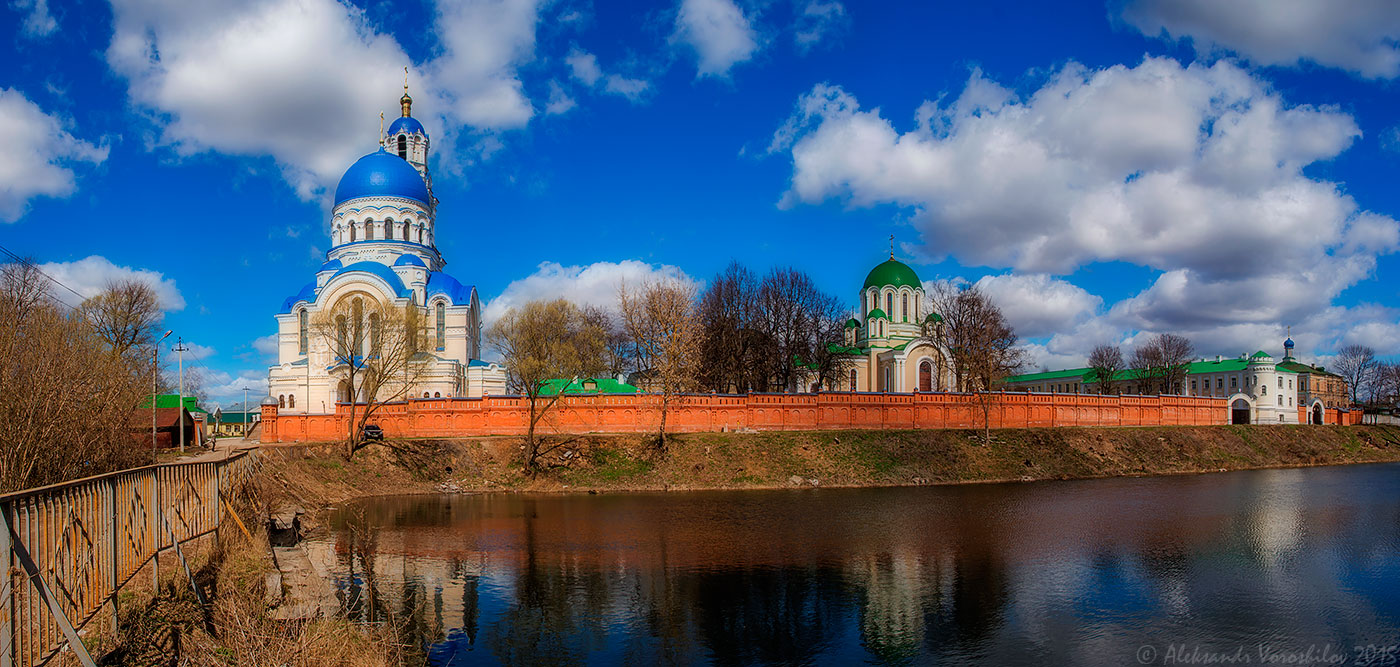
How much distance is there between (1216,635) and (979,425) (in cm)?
3251

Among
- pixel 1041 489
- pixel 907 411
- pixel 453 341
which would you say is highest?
pixel 453 341

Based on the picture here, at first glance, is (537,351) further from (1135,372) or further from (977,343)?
(1135,372)

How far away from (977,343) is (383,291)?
37.0 metres

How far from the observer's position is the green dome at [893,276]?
65.9 metres

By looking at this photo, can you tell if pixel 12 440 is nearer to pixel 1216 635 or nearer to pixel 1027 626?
pixel 1027 626

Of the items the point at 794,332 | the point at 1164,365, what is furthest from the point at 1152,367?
the point at 794,332

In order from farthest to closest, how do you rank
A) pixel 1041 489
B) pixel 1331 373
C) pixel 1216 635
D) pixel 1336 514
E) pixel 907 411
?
pixel 1331 373 < pixel 907 411 < pixel 1041 489 < pixel 1336 514 < pixel 1216 635

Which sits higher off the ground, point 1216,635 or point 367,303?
point 367,303

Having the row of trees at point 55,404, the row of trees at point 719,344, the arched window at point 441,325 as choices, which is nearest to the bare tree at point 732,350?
the row of trees at point 719,344

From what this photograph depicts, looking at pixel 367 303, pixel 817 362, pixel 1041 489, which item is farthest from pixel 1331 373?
pixel 367 303

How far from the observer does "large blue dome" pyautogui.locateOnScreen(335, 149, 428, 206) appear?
52656mm

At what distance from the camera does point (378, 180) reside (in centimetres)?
5269

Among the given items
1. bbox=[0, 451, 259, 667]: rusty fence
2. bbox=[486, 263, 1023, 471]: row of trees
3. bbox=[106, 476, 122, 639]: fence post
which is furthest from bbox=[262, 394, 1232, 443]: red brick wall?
bbox=[106, 476, 122, 639]: fence post

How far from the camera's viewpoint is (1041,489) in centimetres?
3172
